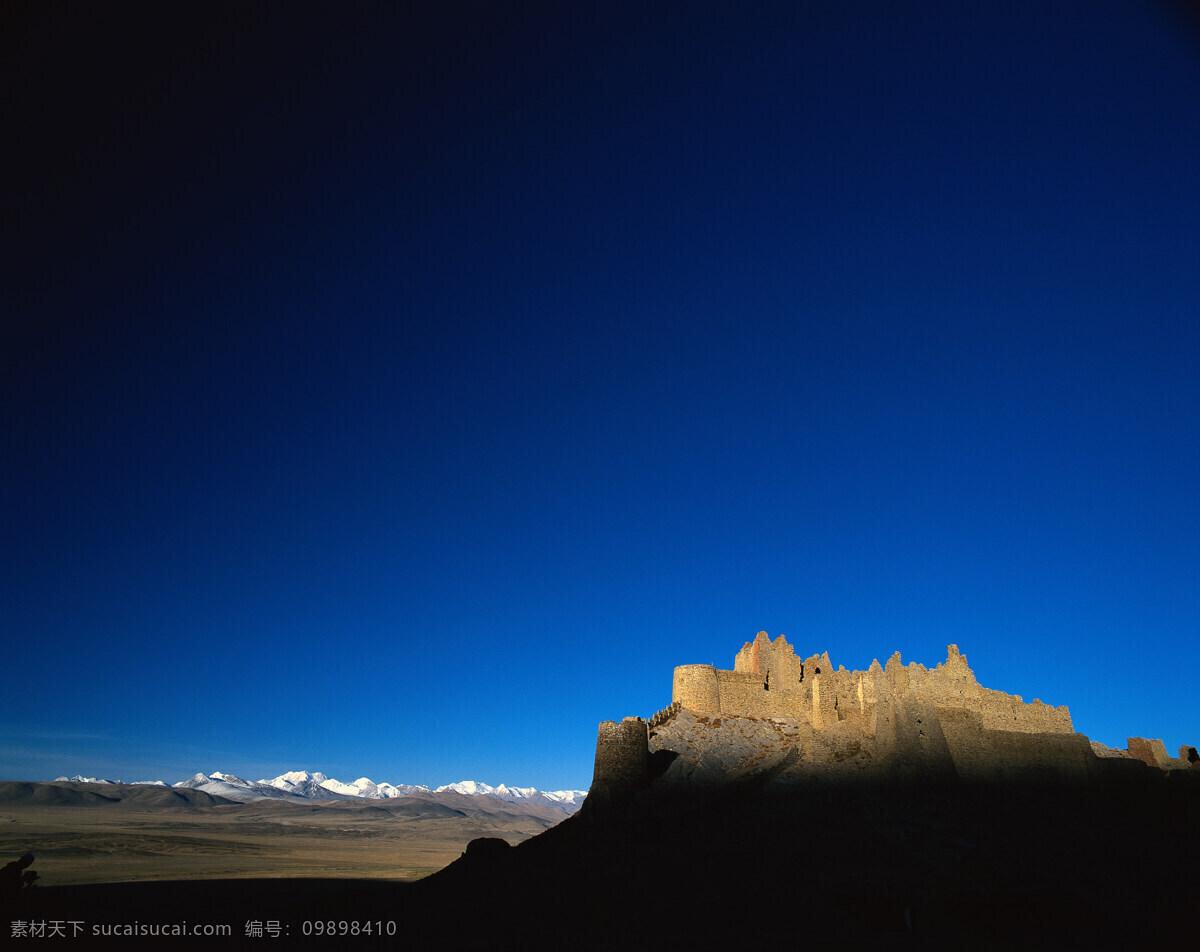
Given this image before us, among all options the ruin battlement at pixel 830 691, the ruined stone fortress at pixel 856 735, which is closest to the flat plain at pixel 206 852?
the ruined stone fortress at pixel 856 735

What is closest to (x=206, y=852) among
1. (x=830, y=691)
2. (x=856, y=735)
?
(x=830, y=691)

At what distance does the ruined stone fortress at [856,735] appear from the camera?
37.0 metres

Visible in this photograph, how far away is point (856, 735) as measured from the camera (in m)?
40.0

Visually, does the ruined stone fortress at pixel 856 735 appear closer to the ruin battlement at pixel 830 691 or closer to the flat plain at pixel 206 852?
the ruin battlement at pixel 830 691

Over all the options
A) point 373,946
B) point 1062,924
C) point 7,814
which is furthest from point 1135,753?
point 7,814

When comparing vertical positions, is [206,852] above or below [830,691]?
below

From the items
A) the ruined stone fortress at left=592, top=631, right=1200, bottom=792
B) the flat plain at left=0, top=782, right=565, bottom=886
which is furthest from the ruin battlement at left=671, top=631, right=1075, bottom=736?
the flat plain at left=0, top=782, right=565, bottom=886

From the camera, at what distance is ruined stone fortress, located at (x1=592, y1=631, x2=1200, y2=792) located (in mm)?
36969

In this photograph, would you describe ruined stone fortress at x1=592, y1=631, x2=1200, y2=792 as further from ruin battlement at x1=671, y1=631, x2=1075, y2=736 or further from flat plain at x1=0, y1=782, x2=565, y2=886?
flat plain at x1=0, y1=782, x2=565, y2=886

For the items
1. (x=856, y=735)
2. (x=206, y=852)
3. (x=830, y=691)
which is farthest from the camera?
(x=206, y=852)

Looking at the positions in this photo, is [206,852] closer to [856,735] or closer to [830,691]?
[830,691]

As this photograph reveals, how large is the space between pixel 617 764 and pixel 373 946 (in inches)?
594

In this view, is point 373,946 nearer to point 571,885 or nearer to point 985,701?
point 571,885

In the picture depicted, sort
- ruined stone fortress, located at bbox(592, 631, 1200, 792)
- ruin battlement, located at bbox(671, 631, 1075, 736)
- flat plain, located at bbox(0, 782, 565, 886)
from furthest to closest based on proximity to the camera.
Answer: flat plain, located at bbox(0, 782, 565, 886) < ruin battlement, located at bbox(671, 631, 1075, 736) < ruined stone fortress, located at bbox(592, 631, 1200, 792)
